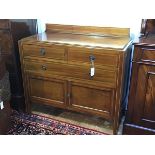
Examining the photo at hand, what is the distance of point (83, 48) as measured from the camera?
1.46 m

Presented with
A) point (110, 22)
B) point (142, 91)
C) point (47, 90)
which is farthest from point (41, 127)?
point (110, 22)

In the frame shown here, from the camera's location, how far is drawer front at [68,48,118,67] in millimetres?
1401

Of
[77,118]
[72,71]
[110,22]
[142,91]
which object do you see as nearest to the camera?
[142,91]

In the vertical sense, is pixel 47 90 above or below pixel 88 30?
below

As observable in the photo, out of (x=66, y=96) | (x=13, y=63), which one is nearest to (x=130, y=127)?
(x=66, y=96)

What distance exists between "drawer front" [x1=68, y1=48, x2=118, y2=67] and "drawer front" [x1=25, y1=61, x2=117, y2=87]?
52 mm

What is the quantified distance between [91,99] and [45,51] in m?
0.52

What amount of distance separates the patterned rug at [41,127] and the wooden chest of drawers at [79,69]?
176mm

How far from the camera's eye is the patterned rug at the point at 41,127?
1.69 metres

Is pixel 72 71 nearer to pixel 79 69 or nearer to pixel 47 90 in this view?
pixel 79 69

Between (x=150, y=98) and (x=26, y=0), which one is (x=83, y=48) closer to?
(x=150, y=98)

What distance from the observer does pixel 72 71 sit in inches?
61.8

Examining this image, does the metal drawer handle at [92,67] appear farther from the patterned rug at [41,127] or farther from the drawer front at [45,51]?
the patterned rug at [41,127]

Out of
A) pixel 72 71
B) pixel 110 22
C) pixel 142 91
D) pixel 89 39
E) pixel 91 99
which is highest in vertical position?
pixel 110 22
